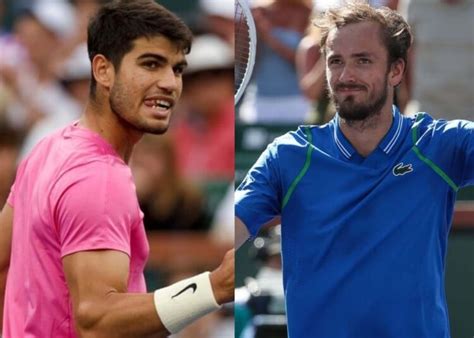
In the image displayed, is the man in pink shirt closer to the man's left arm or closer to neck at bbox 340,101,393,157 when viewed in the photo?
the man's left arm

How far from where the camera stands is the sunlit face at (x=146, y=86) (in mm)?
3061

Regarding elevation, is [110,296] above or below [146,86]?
below

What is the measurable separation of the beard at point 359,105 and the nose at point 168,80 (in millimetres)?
468

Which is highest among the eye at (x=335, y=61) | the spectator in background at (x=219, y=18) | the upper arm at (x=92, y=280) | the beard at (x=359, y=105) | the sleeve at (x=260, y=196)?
the spectator in background at (x=219, y=18)

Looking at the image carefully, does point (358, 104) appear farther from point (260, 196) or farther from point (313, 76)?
point (313, 76)

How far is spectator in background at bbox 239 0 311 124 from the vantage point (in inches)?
245

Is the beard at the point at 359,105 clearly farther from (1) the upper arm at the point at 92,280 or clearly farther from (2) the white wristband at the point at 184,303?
(1) the upper arm at the point at 92,280

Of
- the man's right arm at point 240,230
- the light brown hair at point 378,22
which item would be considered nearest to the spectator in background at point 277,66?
the light brown hair at point 378,22

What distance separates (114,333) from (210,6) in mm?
4926

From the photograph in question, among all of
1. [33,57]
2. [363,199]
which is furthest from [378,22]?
[33,57]

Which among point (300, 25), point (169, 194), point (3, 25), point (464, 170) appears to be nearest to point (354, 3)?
point (464, 170)

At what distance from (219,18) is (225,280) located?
4.86 meters

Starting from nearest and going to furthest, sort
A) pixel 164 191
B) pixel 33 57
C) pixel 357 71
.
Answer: pixel 357 71
pixel 164 191
pixel 33 57

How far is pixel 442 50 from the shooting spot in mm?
5734
